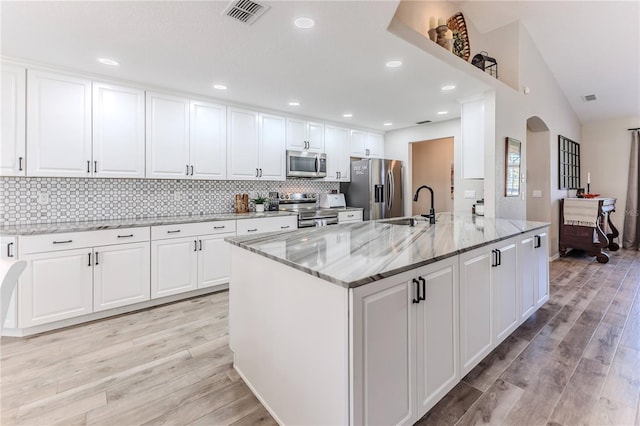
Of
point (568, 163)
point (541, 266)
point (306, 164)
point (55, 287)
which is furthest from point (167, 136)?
point (568, 163)

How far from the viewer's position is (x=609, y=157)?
6.30 metres

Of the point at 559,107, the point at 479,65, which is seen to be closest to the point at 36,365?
the point at 479,65

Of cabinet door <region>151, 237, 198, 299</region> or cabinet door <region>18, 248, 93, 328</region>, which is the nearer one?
cabinet door <region>18, 248, 93, 328</region>

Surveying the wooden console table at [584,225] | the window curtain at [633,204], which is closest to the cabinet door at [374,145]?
the wooden console table at [584,225]

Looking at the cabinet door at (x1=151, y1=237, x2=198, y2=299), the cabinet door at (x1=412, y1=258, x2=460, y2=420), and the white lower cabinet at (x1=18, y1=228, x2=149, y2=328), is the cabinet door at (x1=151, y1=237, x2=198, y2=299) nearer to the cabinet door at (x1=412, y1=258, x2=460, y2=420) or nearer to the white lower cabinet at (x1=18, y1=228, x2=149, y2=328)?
the white lower cabinet at (x1=18, y1=228, x2=149, y2=328)

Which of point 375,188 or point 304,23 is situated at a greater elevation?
point 304,23

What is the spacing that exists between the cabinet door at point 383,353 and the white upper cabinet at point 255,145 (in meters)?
3.14

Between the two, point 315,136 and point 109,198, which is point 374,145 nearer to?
point 315,136

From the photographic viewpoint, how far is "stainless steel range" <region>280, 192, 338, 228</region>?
437 centimetres

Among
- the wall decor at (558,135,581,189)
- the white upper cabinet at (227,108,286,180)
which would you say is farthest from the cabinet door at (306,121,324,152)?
the wall decor at (558,135,581,189)

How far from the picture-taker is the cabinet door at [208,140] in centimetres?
365

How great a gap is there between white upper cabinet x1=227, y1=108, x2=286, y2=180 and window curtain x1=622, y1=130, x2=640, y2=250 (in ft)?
22.3

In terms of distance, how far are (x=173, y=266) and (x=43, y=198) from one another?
1370 millimetres

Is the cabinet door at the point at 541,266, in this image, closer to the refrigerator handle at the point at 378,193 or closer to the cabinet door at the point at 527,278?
the cabinet door at the point at 527,278
